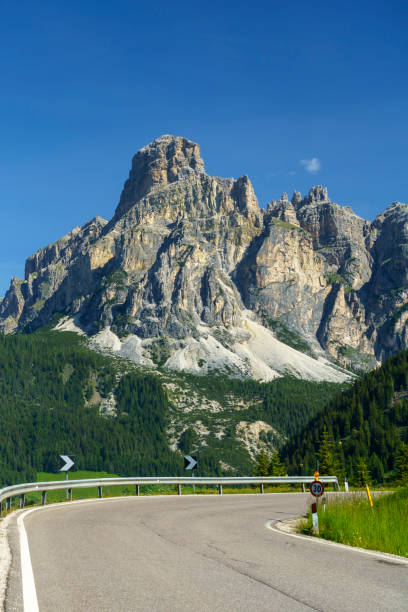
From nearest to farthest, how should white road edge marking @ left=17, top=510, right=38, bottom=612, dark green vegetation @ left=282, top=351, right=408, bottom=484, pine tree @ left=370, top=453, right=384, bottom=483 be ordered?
white road edge marking @ left=17, top=510, right=38, bottom=612 < pine tree @ left=370, top=453, right=384, bottom=483 < dark green vegetation @ left=282, top=351, right=408, bottom=484

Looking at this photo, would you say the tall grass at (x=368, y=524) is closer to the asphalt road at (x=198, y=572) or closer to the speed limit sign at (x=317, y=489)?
the speed limit sign at (x=317, y=489)

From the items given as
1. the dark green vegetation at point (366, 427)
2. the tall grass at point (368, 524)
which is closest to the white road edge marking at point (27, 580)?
the tall grass at point (368, 524)

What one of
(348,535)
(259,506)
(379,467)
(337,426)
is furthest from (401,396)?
(348,535)

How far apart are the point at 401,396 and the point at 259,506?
382ft

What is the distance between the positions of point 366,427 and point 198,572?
125m

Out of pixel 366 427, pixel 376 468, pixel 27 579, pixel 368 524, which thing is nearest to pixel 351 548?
pixel 368 524

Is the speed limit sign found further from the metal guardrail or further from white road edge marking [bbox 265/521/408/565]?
the metal guardrail

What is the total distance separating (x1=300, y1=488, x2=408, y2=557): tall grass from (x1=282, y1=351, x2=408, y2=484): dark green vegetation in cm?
9103

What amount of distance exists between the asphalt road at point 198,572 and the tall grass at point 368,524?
39.8 inches

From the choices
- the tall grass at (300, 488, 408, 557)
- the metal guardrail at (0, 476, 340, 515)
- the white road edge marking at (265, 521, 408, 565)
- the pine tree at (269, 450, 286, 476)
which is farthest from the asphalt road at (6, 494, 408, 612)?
the pine tree at (269, 450, 286, 476)

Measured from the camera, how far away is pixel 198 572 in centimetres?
1102

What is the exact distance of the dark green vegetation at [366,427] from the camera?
380 feet

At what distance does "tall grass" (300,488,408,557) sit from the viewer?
14562mm

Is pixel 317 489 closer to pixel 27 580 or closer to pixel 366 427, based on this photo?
pixel 27 580
